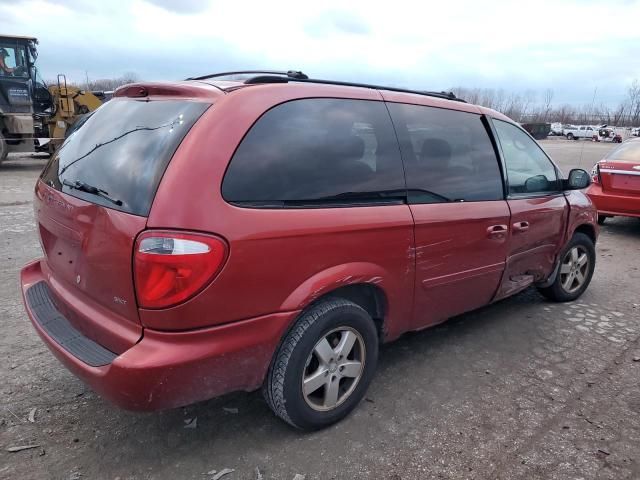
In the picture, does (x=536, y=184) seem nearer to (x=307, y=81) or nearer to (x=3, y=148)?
(x=307, y=81)

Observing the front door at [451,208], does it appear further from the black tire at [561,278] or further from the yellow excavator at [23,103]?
the yellow excavator at [23,103]

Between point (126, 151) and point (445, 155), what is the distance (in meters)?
1.94

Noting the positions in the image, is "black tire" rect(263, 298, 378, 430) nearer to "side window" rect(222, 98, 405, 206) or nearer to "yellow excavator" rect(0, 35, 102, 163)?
"side window" rect(222, 98, 405, 206)

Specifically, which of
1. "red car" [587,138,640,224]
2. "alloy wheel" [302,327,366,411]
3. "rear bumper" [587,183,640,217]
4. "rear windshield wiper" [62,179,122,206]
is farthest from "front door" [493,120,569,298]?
"red car" [587,138,640,224]

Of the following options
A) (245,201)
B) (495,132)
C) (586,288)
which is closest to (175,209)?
(245,201)

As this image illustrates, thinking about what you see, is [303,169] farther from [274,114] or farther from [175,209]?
[175,209]

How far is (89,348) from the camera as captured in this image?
2320mm

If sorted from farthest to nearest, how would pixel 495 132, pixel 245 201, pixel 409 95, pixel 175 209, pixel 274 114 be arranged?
1. pixel 495 132
2. pixel 409 95
3. pixel 274 114
4. pixel 245 201
5. pixel 175 209

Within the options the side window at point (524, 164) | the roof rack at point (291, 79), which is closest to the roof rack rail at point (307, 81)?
the roof rack at point (291, 79)

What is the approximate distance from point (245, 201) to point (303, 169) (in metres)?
0.39

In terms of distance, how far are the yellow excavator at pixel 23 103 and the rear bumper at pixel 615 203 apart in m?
12.0

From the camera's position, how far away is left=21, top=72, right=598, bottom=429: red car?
2.07 m

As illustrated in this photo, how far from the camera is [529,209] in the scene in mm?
3732

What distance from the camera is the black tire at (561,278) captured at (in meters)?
4.48
